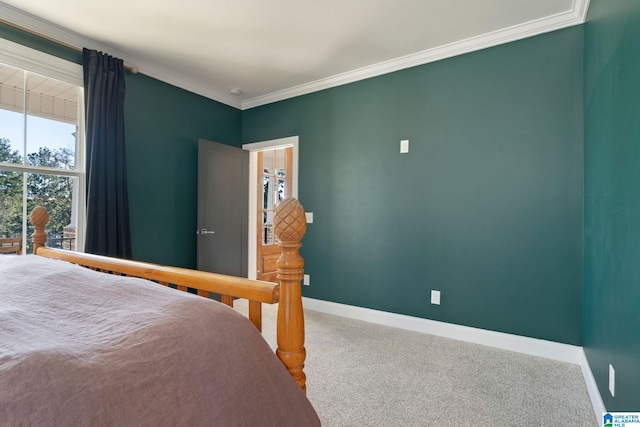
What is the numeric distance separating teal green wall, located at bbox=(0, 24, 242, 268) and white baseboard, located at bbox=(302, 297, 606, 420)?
1841 mm

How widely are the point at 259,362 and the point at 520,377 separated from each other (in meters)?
2.11

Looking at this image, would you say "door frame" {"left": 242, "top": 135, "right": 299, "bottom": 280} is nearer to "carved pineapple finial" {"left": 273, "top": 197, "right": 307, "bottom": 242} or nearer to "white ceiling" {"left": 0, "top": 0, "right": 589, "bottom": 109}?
"white ceiling" {"left": 0, "top": 0, "right": 589, "bottom": 109}

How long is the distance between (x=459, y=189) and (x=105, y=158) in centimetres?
317

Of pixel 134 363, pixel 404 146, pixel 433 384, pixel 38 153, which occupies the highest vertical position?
pixel 404 146

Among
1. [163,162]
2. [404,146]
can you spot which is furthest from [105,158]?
[404,146]

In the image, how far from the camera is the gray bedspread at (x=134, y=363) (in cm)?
62

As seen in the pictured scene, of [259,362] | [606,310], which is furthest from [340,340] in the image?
[259,362]

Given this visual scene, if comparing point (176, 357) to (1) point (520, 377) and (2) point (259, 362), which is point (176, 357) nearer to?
(2) point (259, 362)

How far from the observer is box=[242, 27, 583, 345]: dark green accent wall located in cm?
252

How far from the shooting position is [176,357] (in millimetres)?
797

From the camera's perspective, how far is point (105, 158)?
2887 mm

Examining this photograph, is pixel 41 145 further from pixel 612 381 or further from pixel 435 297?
pixel 612 381

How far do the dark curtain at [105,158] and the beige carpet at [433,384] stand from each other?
1705 mm

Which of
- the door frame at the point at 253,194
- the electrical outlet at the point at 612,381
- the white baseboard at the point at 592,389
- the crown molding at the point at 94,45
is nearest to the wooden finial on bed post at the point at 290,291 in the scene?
the electrical outlet at the point at 612,381
